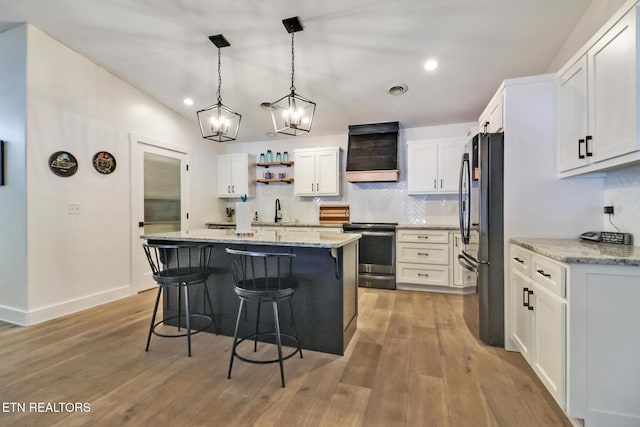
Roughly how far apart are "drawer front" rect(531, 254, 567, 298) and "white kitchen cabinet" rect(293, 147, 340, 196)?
3157 millimetres

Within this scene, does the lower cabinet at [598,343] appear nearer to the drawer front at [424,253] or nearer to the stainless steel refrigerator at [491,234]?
the stainless steel refrigerator at [491,234]

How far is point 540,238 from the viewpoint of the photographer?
2.27 meters

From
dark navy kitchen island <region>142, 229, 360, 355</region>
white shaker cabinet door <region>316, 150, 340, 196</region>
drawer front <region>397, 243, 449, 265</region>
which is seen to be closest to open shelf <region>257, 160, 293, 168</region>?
white shaker cabinet door <region>316, 150, 340, 196</region>

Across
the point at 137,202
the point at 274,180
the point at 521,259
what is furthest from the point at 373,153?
the point at 137,202

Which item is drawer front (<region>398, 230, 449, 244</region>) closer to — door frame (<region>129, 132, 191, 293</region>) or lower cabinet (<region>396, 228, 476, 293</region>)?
lower cabinet (<region>396, 228, 476, 293</region>)

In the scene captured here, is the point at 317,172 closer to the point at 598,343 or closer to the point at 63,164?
the point at 63,164

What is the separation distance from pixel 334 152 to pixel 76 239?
3599 millimetres

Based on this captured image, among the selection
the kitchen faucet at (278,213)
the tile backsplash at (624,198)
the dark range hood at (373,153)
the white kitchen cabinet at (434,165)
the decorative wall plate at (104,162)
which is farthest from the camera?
the kitchen faucet at (278,213)

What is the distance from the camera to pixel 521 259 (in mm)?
2154

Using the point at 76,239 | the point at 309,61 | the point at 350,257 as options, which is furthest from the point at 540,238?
the point at 76,239

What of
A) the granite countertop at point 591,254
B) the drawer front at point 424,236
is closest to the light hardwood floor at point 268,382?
the granite countertop at point 591,254

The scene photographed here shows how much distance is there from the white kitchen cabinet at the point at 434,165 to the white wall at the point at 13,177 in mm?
4577

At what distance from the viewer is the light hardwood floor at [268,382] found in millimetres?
1606

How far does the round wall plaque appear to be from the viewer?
10.1 ft
